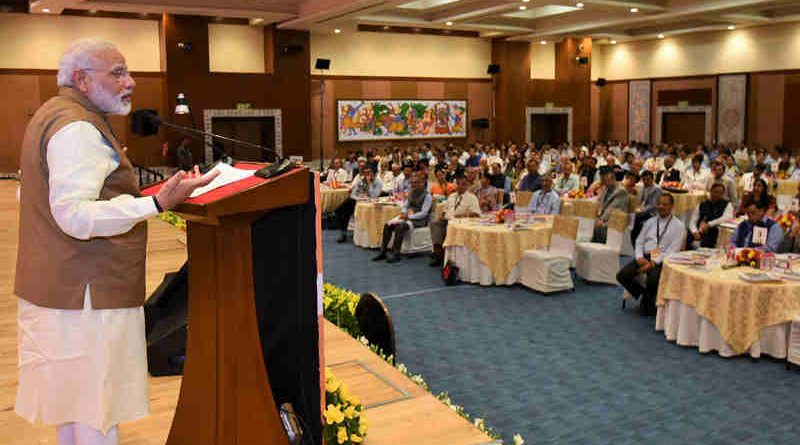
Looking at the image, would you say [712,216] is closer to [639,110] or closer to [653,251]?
[653,251]

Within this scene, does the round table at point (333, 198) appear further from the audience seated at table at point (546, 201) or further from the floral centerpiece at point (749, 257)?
the floral centerpiece at point (749, 257)

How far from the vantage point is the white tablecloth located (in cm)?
594

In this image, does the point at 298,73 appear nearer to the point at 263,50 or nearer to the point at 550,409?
the point at 263,50

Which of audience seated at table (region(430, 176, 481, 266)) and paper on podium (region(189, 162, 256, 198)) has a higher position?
paper on podium (region(189, 162, 256, 198))

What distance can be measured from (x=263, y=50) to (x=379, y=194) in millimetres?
7807

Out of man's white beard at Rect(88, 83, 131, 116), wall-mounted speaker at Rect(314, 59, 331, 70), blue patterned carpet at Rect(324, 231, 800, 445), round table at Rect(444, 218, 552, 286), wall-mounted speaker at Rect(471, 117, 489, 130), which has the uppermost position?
wall-mounted speaker at Rect(314, 59, 331, 70)

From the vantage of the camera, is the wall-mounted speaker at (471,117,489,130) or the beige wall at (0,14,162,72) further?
the wall-mounted speaker at (471,117,489,130)

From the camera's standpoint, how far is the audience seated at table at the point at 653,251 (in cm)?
735

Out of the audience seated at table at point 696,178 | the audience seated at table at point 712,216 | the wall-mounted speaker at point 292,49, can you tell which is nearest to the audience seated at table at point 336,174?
the wall-mounted speaker at point 292,49

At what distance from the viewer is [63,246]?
7.06ft

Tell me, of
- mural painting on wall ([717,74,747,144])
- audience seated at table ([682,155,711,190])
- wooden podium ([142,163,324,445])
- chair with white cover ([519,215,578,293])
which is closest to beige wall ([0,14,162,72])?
chair with white cover ([519,215,578,293])

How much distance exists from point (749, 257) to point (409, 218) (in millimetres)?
5194

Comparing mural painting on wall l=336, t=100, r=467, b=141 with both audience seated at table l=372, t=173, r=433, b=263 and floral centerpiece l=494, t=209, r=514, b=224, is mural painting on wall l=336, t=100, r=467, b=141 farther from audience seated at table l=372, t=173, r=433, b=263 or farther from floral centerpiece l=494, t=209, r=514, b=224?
floral centerpiece l=494, t=209, r=514, b=224

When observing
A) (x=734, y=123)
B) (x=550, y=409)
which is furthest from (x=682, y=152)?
(x=550, y=409)
